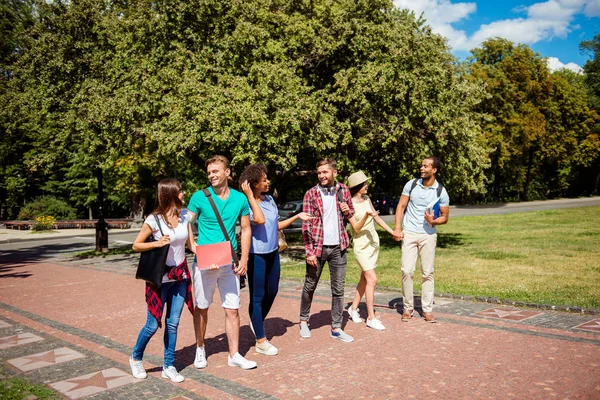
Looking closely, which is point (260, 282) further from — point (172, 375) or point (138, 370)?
point (138, 370)

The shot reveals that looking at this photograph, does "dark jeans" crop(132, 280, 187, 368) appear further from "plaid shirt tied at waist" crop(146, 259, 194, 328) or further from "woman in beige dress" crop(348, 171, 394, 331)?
"woman in beige dress" crop(348, 171, 394, 331)

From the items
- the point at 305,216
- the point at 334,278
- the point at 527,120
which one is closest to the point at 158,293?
the point at 305,216

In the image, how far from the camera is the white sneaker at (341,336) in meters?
6.19

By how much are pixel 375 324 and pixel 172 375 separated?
284 cm

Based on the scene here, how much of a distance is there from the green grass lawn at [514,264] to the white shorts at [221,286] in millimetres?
4724

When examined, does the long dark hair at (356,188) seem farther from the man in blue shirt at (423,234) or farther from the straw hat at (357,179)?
the man in blue shirt at (423,234)

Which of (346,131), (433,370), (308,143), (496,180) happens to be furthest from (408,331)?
(496,180)

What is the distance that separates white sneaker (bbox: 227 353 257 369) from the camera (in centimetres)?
525

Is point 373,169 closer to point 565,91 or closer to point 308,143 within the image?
point 308,143

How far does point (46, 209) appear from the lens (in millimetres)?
39656

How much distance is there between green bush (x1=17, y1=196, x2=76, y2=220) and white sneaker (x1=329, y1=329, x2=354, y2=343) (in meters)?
37.8

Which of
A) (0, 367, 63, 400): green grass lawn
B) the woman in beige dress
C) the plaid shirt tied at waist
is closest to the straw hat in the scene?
the woman in beige dress

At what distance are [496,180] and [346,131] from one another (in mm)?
40861

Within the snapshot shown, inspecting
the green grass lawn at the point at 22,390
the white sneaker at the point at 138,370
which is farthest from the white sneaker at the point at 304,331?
the green grass lawn at the point at 22,390
